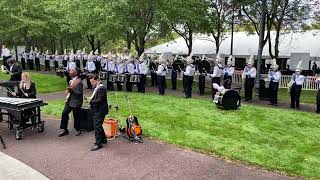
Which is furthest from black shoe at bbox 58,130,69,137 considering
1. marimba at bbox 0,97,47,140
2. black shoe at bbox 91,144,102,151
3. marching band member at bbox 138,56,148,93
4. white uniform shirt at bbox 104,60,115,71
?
white uniform shirt at bbox 104,60,115,71

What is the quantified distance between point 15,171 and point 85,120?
3.37 m

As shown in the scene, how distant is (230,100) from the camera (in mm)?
14891

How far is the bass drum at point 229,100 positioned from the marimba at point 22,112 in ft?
20.5

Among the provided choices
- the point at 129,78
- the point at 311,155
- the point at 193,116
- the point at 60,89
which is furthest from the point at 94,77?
the point at 60,89

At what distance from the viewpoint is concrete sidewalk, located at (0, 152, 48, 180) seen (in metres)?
8.20

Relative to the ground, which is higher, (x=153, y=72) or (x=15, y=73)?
(x=15, y=73)

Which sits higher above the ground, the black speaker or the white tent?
the white tent

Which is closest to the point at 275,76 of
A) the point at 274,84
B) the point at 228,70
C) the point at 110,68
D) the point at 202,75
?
the point at 274,84

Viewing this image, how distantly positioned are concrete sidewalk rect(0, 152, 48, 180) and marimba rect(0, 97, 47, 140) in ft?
5.83

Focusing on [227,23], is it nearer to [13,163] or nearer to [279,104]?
[279,104]

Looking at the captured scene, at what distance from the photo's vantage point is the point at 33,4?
31.4 m

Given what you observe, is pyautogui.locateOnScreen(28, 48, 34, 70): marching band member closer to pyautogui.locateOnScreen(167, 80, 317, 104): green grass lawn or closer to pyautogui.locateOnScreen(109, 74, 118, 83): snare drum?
pyautogui.locateOnScreen(167, 80, 317, 104): green grass lawn

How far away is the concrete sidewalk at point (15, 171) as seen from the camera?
820 cm

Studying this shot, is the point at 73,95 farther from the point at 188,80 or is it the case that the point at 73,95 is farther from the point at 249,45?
the point at 249,45
